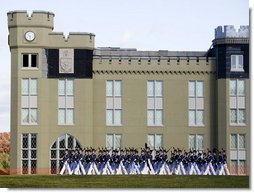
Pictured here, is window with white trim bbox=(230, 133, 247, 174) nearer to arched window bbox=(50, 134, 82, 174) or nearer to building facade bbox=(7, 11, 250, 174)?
building facade bbox=(7, 11, 250, 174)

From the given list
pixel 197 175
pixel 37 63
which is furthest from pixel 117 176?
pixel 37 63

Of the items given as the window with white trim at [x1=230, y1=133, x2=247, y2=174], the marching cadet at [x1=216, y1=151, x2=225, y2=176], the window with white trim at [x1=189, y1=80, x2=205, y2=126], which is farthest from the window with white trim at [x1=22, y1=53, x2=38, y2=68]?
the window with white trim at [x1=230, y1=133, x2=247, y2=174]

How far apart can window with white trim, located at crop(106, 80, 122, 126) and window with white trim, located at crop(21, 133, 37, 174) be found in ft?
8.49

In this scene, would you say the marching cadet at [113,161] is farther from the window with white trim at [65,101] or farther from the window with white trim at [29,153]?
the window with white trim at [29,153]

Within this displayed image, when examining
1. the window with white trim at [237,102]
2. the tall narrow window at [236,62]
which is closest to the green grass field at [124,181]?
the window with white trim at [237,102]

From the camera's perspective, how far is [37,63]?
147 ft

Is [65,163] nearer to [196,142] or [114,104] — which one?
[114,104]

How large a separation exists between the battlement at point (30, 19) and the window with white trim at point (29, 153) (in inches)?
148

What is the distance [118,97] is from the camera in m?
44.6

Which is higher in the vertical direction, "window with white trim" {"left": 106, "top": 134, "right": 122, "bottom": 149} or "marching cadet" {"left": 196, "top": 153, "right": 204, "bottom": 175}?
"window with white trim" {"left": 106, "top": 134, "right": 122, "bottom": 149}

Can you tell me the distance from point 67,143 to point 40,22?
14.5 ft

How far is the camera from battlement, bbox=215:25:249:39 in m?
42.2

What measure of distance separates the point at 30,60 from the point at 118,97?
3.18 m

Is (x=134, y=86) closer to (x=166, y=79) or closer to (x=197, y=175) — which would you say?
(x=166, y=79)
